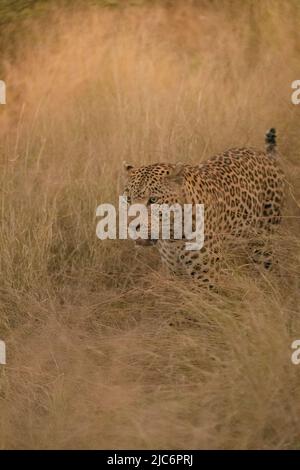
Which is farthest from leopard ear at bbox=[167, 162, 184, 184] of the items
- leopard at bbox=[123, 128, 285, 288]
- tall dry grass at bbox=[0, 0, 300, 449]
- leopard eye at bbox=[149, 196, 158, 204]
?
tall dry grass at bbox=[0, 0, 300, 449]

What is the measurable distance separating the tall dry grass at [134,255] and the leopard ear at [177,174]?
0.65 meters

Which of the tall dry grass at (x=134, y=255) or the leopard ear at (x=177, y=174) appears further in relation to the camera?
the leopard ear at (x=177, y=174)

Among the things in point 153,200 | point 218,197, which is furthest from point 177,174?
point 218,197

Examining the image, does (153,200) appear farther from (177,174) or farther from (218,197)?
(218,197)

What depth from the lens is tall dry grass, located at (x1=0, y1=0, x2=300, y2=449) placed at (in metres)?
5.14

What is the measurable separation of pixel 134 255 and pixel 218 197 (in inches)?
36.2

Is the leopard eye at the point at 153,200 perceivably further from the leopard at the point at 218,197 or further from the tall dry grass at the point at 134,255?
the tall dry grass at the point at 134,255

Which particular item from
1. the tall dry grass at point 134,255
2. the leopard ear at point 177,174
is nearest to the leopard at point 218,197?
the leopard ear at point 177,174

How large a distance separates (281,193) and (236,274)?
1206mm

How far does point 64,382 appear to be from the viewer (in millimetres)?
5648

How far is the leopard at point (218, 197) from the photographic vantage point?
6.30 meters

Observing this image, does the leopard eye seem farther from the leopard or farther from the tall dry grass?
the tall dry grass
